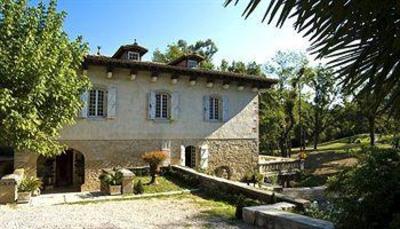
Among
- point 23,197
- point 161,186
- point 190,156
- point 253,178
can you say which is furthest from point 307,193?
point 23,197

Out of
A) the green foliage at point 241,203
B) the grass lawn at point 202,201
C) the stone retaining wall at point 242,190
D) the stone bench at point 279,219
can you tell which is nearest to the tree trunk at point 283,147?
the stone retaining wall at point 242,190

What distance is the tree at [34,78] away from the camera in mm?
12086

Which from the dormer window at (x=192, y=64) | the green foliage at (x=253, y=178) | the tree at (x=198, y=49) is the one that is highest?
the tree at (x=198, y=49)

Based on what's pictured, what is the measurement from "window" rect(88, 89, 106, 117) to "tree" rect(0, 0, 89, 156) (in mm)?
2243

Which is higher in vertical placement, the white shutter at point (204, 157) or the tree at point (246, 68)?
the tree at point (246, 68)

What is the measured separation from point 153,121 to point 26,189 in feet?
24.1

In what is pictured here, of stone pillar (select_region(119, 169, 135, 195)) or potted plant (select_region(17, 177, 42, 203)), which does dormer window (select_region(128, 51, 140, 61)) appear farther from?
potted plant (select_region(17, 177, 42, 203))

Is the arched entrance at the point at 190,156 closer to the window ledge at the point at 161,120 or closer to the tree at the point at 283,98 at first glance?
the window ledge at the point at 161,120

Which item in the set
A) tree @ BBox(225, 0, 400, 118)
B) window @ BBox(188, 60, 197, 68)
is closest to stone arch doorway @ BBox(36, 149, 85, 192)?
window @ BBox(188, 60, 197, 68)

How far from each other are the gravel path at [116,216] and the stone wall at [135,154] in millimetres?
5086

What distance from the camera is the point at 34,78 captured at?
12.4 metres

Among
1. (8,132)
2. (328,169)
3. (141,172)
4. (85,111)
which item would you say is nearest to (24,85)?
(8,132)

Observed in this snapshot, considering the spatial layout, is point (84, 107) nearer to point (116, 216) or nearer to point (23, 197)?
point (23, 197)

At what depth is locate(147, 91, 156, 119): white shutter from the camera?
17969mm
